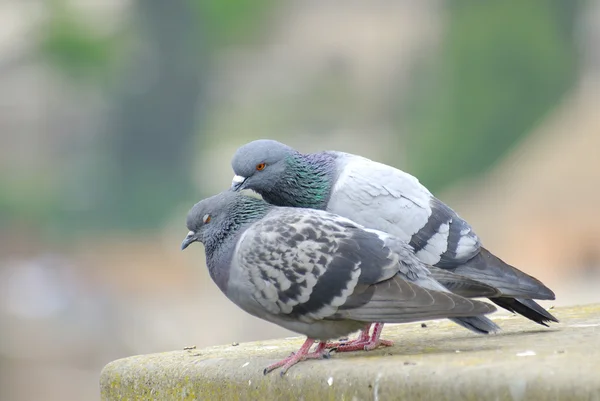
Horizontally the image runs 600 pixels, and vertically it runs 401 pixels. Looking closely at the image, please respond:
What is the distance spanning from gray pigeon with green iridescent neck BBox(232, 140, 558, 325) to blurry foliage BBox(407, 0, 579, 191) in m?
32.1

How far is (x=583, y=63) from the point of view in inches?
1961

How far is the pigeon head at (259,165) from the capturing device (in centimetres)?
655

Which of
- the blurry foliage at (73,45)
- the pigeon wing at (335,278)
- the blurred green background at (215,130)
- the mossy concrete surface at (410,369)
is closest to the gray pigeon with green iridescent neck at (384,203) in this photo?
the mossy concrete surface at (410,369)

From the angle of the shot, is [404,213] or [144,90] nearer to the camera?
[404,213]

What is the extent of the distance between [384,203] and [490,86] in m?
35.8

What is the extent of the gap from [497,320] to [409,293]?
5.76ft

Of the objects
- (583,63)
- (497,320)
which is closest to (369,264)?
(497,320)

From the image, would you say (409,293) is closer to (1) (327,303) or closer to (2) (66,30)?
(1) (327,303)

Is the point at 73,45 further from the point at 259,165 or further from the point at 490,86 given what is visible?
the point at 259,165

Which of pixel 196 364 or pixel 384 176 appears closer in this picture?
pixel 196 364

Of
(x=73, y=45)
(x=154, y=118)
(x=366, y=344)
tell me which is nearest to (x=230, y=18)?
(x=73, y=45)

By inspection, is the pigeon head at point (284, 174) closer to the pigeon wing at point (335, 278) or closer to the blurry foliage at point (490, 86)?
the pigeon wing at point (335, 278)

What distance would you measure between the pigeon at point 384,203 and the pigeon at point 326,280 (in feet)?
1.55

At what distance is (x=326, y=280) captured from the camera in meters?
5.40
